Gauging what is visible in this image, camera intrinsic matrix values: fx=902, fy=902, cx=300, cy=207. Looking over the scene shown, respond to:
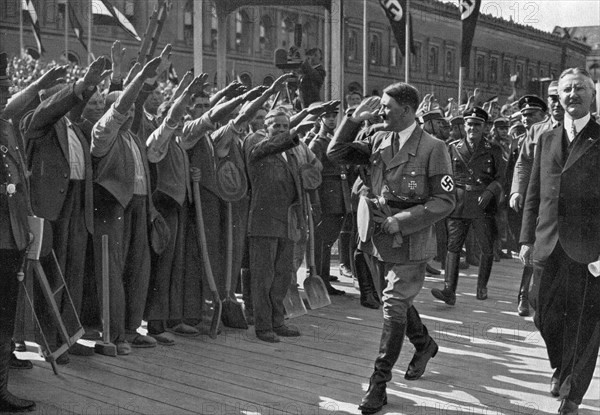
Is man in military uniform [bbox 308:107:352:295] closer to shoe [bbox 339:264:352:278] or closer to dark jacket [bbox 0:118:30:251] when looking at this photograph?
shoe [bbox 339:264:352:278]

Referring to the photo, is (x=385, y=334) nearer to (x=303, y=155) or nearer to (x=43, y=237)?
(x=43, y=237)

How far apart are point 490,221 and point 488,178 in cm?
48

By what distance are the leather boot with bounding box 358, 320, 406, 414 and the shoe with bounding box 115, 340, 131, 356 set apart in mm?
2179

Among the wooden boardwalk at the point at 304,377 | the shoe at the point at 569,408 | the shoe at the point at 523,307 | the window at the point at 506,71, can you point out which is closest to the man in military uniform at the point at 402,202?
the wooden boardwalk at the point at 304,377

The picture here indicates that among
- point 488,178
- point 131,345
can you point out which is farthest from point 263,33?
point 131,345

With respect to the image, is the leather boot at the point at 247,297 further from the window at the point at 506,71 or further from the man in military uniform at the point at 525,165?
the window at the point at 506,71

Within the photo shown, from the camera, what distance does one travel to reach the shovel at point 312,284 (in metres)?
9.19

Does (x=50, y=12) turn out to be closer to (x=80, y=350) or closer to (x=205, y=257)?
(x=205, y=257)

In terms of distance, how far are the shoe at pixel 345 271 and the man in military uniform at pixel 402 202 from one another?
5.28 metres

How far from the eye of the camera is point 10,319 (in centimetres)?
541

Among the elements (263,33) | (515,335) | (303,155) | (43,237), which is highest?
(263,33)

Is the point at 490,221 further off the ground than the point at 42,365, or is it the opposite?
the point at 490,221

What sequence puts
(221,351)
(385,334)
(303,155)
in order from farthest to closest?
(303,155) → (221,351) → (385,334)

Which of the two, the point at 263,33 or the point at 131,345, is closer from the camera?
the point at 131,345
